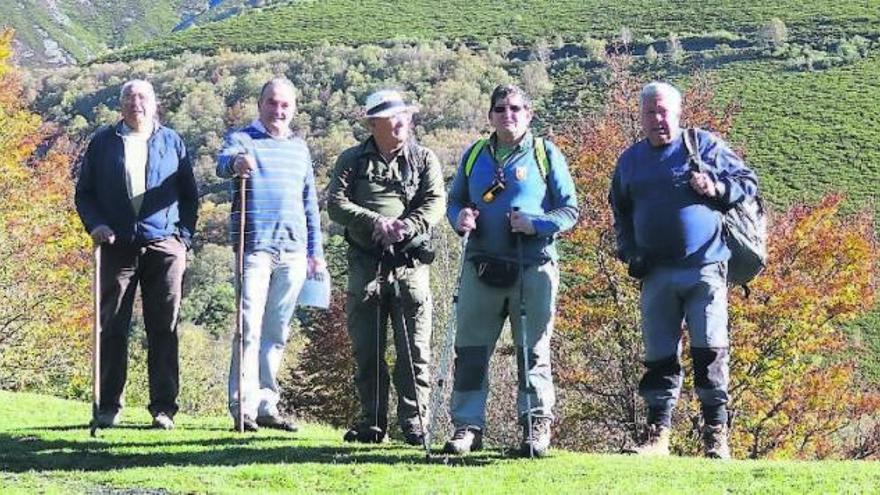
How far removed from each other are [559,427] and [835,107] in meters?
56.8

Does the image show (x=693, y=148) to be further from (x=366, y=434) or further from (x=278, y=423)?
(x=278, y=423)

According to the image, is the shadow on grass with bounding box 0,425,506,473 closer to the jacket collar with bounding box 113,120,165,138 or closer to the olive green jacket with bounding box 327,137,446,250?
the olive green jacket with bounding box 327,137,446,250

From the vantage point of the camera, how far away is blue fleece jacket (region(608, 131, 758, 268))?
7.21 metres

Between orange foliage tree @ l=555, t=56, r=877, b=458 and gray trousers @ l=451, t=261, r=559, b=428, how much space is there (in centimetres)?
1445

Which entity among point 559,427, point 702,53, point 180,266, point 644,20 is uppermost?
→ point 644,20

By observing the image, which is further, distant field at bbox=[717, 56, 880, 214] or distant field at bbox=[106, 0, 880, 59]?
distant field at bbox=[106, 0, 880, 59]

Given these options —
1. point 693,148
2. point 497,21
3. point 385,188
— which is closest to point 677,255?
point 693,148

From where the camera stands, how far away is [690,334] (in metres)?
7.29

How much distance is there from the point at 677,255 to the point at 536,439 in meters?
1.58

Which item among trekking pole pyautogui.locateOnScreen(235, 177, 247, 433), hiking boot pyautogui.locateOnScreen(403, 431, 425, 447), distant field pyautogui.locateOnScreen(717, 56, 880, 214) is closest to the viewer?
hiking boot pyautogui.locateOnScreen(403, 431, 425, 447)

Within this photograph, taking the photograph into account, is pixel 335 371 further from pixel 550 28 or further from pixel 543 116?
pixel 550 28

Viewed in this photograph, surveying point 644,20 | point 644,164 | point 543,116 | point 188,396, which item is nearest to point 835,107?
point 543,116

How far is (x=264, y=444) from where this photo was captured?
7582mm

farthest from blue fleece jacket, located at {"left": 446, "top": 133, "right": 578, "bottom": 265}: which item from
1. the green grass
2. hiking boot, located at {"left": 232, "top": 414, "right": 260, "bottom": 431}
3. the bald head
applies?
hiking boot, located at {"left": 232, "top": 414, "right": 260, "bottom": 431}
